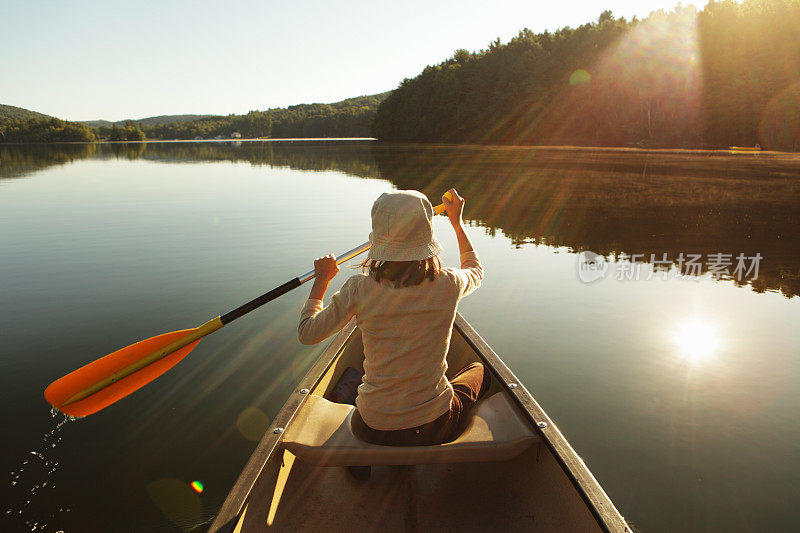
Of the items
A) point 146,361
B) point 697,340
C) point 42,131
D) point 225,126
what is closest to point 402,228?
point 146,361

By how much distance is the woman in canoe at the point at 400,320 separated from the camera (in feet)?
6.48

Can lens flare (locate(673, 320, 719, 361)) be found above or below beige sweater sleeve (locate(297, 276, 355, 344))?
below

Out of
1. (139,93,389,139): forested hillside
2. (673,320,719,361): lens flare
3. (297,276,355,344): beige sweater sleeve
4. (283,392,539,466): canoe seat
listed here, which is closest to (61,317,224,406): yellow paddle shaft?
(283,392,539,466): canoe seat

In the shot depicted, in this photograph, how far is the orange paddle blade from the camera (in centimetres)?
314

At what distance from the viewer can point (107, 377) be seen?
326cm

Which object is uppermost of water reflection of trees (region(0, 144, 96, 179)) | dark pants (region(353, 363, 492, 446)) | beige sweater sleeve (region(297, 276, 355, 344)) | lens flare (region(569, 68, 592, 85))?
lens flare (region(569, 68, 592, 85))

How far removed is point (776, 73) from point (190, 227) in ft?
182

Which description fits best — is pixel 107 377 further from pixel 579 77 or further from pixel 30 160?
pixel 579 77

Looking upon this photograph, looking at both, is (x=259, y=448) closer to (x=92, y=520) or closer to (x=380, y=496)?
(x=380, y=496)

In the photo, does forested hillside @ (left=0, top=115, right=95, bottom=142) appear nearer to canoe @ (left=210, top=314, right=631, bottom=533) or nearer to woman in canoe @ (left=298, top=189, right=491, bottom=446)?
canoe @ (left=210, top=314, right=631, bottom=533)

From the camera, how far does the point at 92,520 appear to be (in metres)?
2.95

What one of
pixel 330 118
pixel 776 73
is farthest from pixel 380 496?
pixel 330 118

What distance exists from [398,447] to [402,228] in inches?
38.9

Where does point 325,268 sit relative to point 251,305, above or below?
above
